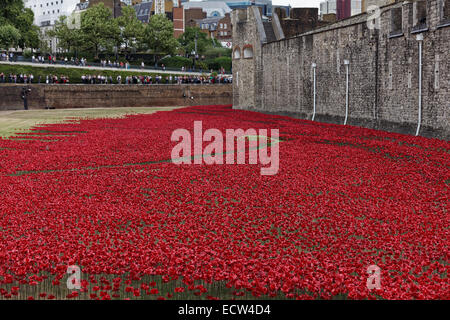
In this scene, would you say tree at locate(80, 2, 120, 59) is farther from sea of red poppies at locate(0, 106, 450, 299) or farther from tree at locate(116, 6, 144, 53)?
sea of red poppies at locate(0, 106, 450, 299)

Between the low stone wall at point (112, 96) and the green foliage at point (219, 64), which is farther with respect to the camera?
the green foliage at point (219, 64)

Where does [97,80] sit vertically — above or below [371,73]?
above

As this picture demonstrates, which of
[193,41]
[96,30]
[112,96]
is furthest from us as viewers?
[193,41]

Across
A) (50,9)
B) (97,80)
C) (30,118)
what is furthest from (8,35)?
(50,9)

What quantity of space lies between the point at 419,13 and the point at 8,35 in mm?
59241

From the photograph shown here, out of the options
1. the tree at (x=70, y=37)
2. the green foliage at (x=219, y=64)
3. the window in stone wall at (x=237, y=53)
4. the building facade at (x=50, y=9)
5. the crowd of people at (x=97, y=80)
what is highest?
the building facade at (x=50, y=9)

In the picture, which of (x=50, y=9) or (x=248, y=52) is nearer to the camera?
(x=248, y=52)

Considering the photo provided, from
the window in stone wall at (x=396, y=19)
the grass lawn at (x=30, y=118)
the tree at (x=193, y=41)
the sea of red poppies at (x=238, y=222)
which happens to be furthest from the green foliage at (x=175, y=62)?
the sea of red poppies at (x=238, y=222)

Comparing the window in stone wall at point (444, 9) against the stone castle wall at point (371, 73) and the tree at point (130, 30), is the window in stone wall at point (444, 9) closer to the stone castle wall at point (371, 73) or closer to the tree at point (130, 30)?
the stone castle wall at point (371, 73)

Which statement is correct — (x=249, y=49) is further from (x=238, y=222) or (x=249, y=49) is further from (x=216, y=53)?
(x=216, y=53)

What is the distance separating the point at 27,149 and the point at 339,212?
573 inches

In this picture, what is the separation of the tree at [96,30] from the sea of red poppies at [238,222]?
245 feet

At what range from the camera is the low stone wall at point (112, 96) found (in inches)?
2192

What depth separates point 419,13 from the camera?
27.7 meters
